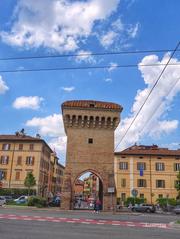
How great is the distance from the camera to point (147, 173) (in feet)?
194

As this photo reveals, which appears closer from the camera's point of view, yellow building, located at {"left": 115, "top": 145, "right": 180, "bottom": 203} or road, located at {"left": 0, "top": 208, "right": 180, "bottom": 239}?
road, located at {"left": 0, "top": 208, "right": 180, "bottom": 239}

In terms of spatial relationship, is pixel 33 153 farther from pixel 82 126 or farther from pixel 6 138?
pixel 82 126

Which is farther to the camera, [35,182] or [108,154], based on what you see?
[35,182]

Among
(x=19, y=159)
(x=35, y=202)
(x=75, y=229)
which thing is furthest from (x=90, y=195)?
(x=75, y=229)

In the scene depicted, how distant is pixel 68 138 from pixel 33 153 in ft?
96.1

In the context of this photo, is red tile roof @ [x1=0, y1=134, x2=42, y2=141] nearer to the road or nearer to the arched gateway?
the arched gateway

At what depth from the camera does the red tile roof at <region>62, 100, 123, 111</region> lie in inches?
1427

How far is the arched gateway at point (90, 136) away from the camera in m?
35.5

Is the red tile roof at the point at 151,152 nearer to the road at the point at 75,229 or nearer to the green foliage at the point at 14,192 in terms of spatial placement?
the green foliage at the point at 14,192

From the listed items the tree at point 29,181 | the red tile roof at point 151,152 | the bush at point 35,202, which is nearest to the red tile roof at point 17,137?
the tree at point 29,181

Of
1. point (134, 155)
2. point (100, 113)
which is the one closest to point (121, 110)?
point (100, 113)

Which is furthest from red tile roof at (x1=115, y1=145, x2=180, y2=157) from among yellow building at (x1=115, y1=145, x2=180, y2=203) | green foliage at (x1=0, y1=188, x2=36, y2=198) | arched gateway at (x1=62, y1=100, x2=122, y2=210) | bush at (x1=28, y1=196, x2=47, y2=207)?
bush at (x1=28, y1=196, x2=47, y2=207)

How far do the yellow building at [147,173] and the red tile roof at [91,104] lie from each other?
78.2ft

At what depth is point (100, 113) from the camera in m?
36.4
